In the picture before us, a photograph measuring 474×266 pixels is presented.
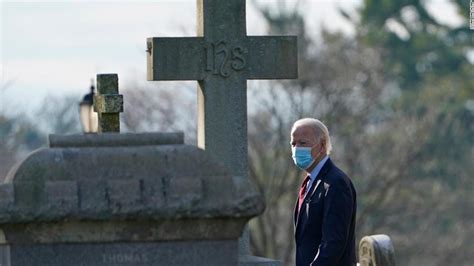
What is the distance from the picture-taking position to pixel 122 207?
7945mm

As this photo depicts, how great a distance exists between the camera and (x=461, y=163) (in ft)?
177

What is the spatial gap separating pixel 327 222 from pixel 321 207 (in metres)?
0.15

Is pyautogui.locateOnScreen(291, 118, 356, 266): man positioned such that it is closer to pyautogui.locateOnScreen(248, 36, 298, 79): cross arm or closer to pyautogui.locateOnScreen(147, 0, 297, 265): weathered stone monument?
pyautogui.locateOnScreen(147, 0, 297, 265): weathered stone monument

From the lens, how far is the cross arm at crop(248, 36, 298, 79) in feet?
42.6

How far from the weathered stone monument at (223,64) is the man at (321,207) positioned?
8.53 ft

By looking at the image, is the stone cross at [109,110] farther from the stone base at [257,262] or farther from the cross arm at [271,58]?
the stone base at [257,262]

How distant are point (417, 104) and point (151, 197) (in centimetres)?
3848

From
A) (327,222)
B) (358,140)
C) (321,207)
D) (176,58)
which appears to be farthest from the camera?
(358,140)

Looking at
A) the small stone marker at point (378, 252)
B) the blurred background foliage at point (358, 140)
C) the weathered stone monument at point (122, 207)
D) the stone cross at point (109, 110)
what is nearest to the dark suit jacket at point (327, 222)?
the small stone marker at point (378, 252)

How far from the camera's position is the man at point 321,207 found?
989cm

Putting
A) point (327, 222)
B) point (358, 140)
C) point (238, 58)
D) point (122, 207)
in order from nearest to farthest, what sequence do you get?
point (122, 207), point (327, 222), point (238, 58), point (358, 140)

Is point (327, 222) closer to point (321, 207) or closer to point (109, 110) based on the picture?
point (321, 207)

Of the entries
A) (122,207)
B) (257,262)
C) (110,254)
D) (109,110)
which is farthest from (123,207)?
(109,110)

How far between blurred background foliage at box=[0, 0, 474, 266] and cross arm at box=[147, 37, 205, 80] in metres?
20.3
